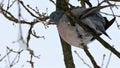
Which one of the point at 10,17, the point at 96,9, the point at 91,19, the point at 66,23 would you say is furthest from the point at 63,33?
the point at 10,17

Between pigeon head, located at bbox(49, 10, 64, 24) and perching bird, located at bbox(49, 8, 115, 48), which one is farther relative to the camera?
pigeon head, located at bbox(49, 10, 64, 24)

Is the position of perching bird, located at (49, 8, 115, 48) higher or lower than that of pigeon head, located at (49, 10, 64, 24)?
lower

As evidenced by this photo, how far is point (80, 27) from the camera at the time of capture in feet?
6.95

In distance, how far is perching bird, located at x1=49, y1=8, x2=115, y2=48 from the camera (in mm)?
2102

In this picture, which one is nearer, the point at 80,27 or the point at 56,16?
the point at 80,27

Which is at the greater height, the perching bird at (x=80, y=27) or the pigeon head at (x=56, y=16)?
the pigeon head at (x=56, y=16)

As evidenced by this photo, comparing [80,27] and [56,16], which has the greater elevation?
[56,16]

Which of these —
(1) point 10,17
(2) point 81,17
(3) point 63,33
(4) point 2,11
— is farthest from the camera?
(1) point 10,17

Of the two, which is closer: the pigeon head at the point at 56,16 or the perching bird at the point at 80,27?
the perching bird at the point at 80,27

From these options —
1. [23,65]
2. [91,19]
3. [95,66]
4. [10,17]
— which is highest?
[10,17]

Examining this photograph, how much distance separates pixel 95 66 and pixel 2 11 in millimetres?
979

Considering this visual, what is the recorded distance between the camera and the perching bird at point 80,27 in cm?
210

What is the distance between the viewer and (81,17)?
2.09m

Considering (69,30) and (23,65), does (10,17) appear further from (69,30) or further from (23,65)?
(69,30)
